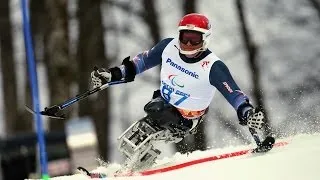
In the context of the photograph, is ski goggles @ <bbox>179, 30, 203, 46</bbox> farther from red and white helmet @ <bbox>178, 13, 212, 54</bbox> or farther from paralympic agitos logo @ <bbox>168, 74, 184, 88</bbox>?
paralympic agitos logo @ <bbox>168, 74, 184, 88</bbox>

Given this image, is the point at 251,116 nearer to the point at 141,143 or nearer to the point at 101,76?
the point at 141,143

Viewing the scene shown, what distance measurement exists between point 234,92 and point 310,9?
5.82m

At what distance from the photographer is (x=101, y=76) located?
12.1ft

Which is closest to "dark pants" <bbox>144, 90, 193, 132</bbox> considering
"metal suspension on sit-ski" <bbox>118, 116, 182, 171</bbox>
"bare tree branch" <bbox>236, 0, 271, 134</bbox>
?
"metal suspension on sit-ski" <bbox>118, 116, 182, 171</bbox>

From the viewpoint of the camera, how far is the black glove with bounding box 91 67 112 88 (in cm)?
368

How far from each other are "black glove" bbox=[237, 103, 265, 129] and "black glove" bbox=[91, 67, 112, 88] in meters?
0.91

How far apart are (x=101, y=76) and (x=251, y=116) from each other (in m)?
1.03

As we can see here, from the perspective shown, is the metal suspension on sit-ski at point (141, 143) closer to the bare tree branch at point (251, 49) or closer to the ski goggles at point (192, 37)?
the ski goggles at point (192, 37)

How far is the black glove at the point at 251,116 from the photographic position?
318 cm

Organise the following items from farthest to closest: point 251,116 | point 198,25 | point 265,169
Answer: point 198,25 < point 251,116 < point 265,169

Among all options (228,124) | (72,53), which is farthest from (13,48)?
(228,124)

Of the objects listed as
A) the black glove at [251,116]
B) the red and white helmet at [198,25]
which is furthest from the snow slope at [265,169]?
the red and white helmet at [198,25]

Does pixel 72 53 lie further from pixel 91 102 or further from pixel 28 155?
pixel 28 155

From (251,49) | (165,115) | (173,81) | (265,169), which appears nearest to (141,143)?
(165,115)
